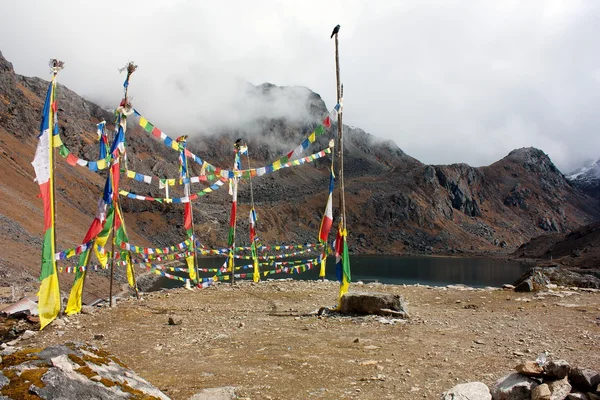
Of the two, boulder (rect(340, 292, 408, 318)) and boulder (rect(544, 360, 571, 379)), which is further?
boulder (rect(340, 292, 408, 318))

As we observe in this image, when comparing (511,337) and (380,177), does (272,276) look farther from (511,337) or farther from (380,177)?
(380,177)

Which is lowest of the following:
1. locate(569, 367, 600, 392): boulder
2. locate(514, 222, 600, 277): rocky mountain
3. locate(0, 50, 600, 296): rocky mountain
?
locate(569, 367, 600, 392): boulder

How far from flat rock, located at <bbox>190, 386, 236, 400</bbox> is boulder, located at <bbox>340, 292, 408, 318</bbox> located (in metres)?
7.22

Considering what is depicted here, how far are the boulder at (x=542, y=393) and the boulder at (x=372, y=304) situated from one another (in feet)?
25.1

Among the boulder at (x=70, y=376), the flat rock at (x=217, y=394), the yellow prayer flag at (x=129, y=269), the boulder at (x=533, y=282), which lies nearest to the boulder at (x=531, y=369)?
the flat rock at (x=217, y=394)

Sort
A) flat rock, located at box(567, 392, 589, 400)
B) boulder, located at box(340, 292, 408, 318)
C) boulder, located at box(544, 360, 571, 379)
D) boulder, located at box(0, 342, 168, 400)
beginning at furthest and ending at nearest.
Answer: boulder, located at box(340, 292, 408, 318)
boulder, located at box(544, 360, 571, 379)
flat rock, located at box(567, 392, 589, 400)
boulder, located at box(0, 342, 168, 400)

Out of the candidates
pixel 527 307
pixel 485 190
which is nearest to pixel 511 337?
pixel 527 307

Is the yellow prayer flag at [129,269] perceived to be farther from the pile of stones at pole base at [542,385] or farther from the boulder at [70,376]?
the pile of stones at pole base at [542,385]

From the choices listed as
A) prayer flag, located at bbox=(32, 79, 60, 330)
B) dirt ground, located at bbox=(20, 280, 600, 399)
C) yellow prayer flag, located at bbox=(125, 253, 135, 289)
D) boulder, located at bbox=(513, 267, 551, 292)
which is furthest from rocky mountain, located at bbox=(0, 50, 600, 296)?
boulder, located at bbox=(513, 267, 551, 292)

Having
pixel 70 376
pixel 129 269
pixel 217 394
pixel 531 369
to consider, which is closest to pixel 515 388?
pixel 531 369

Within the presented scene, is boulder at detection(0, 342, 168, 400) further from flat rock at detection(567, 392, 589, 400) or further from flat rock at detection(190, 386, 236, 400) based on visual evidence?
flat rock at detection(567, 392, 589, 400)

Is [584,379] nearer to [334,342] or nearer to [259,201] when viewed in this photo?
[334,342]

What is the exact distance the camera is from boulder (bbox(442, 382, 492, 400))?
647 cm

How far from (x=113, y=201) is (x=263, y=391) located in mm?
11704
